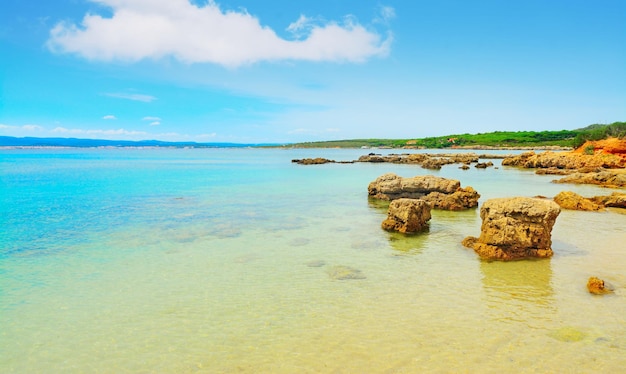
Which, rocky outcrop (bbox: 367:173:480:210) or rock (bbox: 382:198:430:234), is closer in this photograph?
rock (bbox: 382:198:430:234)

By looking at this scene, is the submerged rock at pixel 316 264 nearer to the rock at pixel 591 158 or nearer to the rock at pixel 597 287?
the rock at pixel 597 287

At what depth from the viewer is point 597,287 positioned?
9562mm

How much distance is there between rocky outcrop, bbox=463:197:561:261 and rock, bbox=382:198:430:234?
3693 mm

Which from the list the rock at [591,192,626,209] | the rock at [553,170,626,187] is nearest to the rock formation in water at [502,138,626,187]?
the rock at [553,170,626,187]

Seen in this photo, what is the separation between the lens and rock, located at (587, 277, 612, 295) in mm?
9461

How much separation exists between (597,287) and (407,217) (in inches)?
289

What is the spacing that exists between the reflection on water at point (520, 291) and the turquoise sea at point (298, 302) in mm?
54

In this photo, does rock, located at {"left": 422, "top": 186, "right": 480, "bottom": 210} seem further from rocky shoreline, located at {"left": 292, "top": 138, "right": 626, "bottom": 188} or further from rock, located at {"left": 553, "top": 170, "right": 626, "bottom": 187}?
rocky shoreline, located at {"left": 292, "top": 138, "right": 626, "bottom": 188}

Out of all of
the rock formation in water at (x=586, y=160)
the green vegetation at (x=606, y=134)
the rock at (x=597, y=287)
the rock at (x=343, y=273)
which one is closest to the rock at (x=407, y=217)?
the rock at (x=343, y=273)

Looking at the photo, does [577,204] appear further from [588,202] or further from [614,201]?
[614,201]

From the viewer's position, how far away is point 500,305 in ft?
29.3

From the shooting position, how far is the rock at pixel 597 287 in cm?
946

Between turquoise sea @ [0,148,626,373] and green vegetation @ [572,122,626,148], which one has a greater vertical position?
green vegetation @ [572,122,626,148]

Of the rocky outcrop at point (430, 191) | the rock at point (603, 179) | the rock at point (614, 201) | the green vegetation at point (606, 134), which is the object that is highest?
the green vegetation at point (606, 134)
